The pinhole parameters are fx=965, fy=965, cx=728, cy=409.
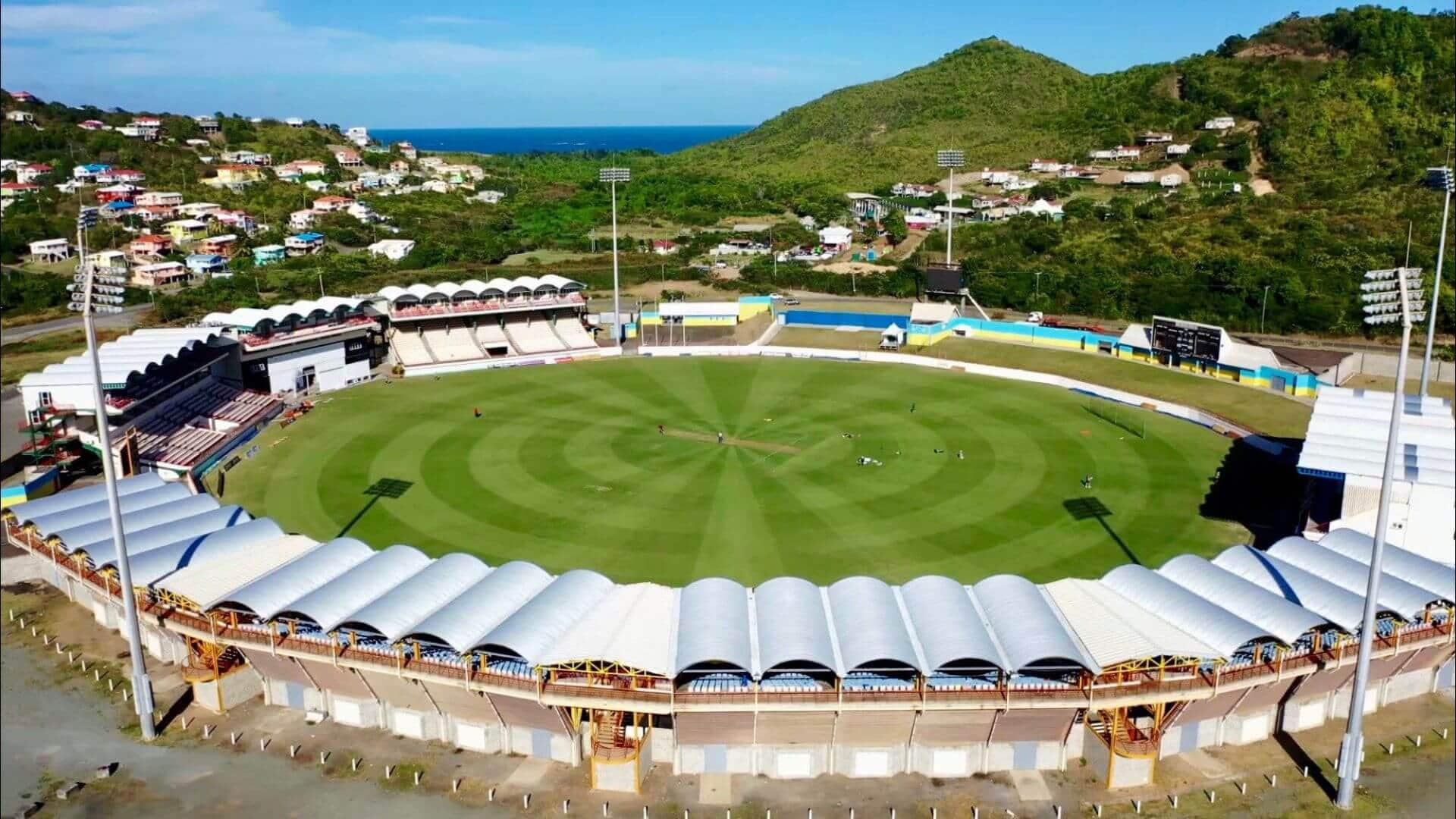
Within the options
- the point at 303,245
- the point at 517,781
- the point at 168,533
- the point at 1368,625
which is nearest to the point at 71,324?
the point at 303,245

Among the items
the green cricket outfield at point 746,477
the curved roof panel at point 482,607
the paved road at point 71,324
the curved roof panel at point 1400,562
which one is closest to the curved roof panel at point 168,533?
the green cricket outfield at point 746,477

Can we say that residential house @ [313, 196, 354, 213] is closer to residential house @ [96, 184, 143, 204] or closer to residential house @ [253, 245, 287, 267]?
residential house @ [96, 184, 143, 204]

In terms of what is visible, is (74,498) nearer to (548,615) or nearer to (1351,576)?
(548,615)

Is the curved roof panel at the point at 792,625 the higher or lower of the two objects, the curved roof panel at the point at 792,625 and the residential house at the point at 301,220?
the lower

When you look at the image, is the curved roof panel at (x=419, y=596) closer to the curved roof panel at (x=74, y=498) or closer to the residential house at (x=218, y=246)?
the curved roof panel at (x=74, y=498)

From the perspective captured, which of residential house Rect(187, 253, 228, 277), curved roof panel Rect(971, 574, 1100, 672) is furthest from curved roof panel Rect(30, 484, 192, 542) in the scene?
residential house Rect(187, 253, 228, 277)
